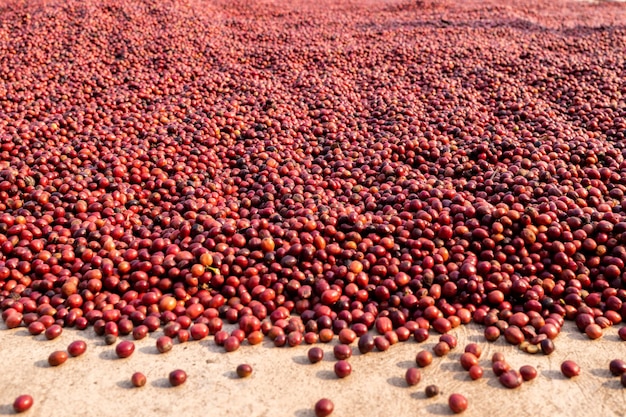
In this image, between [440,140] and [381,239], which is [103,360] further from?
[440,140]

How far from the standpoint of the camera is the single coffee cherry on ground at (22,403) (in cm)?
337

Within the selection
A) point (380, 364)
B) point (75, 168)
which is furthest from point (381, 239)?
point (75, 168)

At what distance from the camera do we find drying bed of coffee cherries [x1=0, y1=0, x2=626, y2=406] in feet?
14.1

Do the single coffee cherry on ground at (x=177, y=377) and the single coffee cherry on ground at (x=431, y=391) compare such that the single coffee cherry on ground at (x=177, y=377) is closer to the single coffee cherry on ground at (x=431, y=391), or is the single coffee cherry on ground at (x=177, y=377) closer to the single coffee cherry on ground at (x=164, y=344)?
the single coffee cherry on ground at (x=164, y=344)

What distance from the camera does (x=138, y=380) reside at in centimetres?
360

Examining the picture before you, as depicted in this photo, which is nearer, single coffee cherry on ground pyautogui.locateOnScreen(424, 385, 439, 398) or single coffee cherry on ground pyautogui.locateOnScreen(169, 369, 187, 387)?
single coffee cherry on ground pyautogui.locateOnScreen(424, 385, 439, 398)

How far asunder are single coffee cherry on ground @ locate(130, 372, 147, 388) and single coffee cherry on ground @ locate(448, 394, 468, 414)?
7.50 feet

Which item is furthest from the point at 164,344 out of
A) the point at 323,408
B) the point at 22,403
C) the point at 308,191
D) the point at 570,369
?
the point at 570,369

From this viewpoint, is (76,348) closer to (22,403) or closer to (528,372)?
(22,403)

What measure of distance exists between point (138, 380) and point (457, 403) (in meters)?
2.36

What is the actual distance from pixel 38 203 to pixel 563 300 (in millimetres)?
5580

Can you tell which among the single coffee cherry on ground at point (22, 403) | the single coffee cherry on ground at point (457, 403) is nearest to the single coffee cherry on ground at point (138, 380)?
the single coffee cherry on ground at point (22, 403)

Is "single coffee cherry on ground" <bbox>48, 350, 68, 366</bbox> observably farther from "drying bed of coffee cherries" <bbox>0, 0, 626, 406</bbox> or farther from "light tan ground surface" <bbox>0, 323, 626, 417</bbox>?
"drying bed of coffee cherries" <bbox>0, 0, 626, 406</bbox>

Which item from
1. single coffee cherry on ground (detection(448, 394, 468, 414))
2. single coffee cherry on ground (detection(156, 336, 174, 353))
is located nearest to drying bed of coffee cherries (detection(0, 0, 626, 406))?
single coffee cherry on ground (detection(156, 336, 174, 353))
